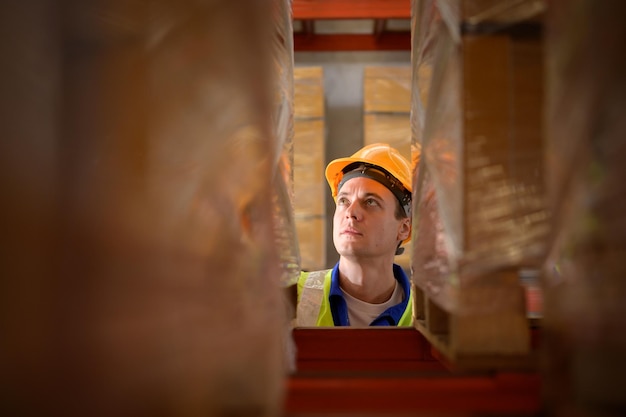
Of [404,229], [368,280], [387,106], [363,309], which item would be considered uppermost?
[387,106]

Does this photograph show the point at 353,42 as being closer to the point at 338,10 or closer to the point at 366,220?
the point at 338,10

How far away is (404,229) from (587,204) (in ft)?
9.98

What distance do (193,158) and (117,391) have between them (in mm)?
530

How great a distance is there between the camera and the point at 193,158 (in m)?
1.30

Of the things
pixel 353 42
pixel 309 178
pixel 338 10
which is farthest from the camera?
pixel 353 42

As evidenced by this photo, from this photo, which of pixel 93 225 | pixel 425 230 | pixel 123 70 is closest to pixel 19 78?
pixel 123 70

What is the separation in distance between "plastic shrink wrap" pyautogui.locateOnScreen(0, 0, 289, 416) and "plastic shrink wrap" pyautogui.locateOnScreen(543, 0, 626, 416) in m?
0.73

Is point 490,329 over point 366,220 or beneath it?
beneath

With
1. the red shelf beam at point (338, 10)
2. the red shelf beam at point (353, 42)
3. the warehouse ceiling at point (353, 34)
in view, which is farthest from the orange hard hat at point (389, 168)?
the red shelf beam at point (353, 42)

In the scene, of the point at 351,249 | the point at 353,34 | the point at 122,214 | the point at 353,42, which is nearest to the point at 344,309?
the point at 351,249

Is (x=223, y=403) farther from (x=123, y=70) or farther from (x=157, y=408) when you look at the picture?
(x=123, y=70)

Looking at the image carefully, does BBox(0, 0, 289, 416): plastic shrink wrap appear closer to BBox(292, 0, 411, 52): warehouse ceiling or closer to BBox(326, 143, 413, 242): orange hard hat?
BBox(326, 143, 413, 242): orange hard hat

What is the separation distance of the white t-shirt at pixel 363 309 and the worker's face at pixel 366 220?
1.11 feet

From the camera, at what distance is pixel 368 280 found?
4.18m
